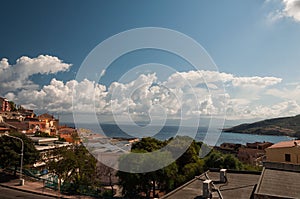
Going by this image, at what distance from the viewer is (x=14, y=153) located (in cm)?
2717

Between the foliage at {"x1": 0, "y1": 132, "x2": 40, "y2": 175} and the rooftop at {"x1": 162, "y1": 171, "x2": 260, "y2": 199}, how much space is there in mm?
19936

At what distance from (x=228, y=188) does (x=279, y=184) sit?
2.99m

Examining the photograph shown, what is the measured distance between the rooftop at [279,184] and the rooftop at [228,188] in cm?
121

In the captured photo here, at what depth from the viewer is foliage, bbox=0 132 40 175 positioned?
2705cm

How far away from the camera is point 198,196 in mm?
12641

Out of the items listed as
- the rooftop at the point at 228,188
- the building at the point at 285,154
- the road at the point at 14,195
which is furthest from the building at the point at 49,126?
the rooftop at the point at 228,188

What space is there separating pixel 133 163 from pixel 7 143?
14.2m

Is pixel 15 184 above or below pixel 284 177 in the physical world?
below

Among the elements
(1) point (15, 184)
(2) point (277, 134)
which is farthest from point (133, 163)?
(2) point (277, 134)

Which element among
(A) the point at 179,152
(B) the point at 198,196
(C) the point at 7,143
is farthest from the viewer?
(A) the point at 179,152

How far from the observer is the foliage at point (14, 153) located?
88.7ft

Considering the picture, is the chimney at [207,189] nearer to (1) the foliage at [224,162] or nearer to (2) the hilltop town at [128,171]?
(2) the hilltop town at [128,171]

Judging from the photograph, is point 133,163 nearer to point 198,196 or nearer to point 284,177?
point 198,196

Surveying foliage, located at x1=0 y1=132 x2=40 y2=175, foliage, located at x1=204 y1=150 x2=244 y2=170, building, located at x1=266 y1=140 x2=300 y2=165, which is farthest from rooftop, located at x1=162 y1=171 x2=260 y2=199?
foliage, located at x1=0 y1=132 x2=40 y2=175
